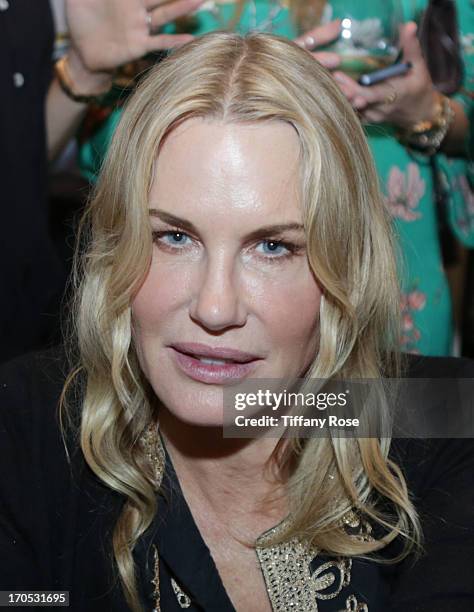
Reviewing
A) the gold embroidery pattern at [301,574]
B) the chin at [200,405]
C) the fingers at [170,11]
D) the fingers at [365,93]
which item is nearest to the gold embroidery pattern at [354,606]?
the gold embroidery pattern at [301,574]

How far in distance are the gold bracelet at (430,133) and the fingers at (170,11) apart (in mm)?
465

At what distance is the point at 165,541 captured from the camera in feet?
4.41

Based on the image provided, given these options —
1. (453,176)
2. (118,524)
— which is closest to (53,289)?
(118,524)

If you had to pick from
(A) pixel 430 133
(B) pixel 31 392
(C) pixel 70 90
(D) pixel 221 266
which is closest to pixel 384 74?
(A) pixel 430 133

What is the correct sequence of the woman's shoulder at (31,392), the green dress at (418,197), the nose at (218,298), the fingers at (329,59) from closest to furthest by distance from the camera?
the nose at (218,298)
the woman's shoulder at (31,392)
the fingers at (329,59)
the green dress at (418,197)

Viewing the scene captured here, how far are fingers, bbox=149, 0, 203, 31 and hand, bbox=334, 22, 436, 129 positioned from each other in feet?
0.95

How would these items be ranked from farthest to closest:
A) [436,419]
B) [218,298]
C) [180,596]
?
[436,419]
[180,596]
[218,298]

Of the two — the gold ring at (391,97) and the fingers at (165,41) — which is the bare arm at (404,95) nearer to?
the gold ring at (391,97)

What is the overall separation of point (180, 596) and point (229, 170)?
1.91ft

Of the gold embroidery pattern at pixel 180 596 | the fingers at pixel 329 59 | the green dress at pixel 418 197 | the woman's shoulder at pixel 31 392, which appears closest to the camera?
the gold embroidery pattern at pixel 180 596

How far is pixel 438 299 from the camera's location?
6.33ft

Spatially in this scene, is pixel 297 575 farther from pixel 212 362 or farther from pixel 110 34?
pixel 110 34

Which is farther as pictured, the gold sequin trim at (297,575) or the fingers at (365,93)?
the fingers at (365,93)

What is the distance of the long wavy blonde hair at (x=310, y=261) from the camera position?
1.27 meters
